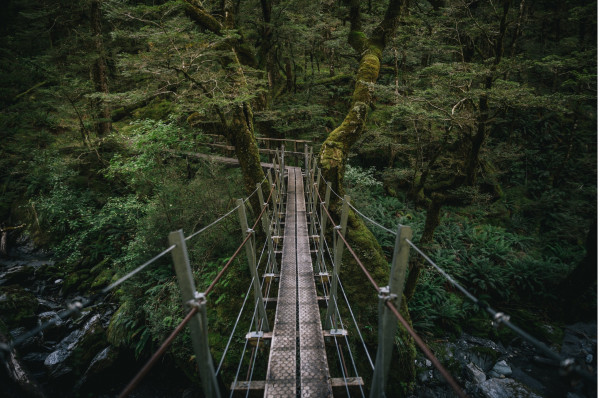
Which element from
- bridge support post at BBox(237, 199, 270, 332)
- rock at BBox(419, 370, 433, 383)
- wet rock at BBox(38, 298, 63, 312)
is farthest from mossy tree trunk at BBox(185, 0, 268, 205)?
wet rock at BBox(38, 298, 63, 312)

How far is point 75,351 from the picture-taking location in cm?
623

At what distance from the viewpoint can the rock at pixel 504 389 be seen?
5.49 metres

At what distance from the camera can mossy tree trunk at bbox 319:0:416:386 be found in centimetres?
483

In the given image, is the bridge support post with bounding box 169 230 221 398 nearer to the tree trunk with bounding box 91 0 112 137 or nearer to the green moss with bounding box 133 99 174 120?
the tree trunk with bounding box 91 0 112 137

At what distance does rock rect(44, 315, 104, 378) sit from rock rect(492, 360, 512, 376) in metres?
9.28

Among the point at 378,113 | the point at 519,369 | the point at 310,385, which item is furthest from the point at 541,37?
the point at 310,385

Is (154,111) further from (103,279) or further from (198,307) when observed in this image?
(198,307)

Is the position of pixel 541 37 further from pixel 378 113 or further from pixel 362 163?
pixel 362 163

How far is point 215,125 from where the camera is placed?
35.7 feet

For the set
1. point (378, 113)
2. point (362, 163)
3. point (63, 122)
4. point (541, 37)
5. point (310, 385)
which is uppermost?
point (541, 37)

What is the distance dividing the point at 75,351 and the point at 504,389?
950 cm

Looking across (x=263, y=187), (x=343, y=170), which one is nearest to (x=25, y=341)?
(x=263, y=187)

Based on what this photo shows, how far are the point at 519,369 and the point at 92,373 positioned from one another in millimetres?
9519

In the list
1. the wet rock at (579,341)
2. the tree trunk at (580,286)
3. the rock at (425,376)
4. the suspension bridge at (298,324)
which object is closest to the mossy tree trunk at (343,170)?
the suspension bridge at (298,324)
